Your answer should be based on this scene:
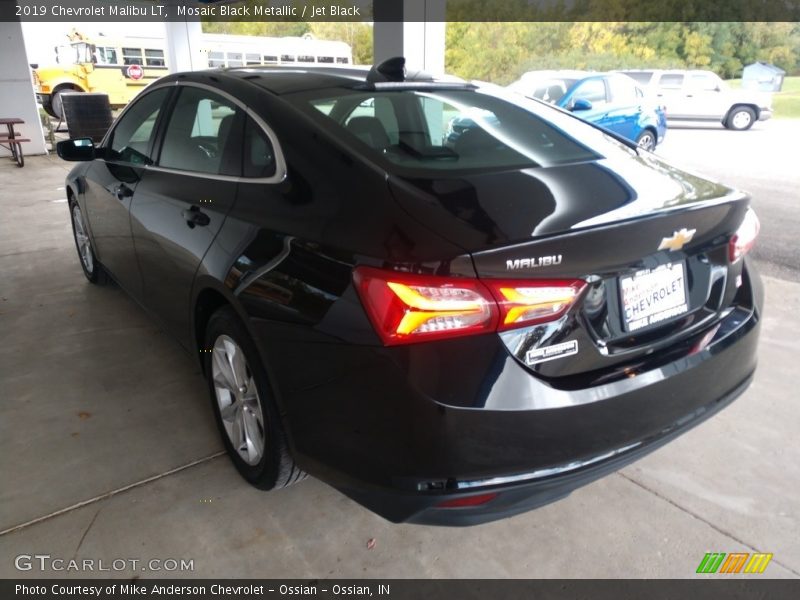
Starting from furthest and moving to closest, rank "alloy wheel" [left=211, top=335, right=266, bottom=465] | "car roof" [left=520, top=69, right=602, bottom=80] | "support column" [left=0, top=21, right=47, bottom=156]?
"support column" [left=0, top=21, right=47, bottom=156] → "car roof" [left=520, top=69, right=602, bottom=80] → "alloy wheel" [left=211, top=335, right=266, bottom=465]

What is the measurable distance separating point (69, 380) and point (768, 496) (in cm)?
332

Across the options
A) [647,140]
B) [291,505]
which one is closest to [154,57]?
[647,140]

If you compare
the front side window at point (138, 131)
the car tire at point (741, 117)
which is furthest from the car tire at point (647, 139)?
the front side window at point (138, 131)

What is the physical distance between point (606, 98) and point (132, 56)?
17.6 m

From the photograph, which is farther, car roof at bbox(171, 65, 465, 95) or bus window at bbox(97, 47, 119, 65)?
bus window at bbox(97, 47, 119, 65)

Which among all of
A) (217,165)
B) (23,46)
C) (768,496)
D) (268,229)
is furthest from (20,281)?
(23,46)

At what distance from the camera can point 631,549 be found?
6.97 ft

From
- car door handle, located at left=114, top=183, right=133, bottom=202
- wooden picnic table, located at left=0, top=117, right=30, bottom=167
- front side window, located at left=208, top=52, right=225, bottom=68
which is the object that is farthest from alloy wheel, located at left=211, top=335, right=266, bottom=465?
front side window, located at left=208, top=52, right=225, bottom=68

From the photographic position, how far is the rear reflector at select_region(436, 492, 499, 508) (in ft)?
5.32

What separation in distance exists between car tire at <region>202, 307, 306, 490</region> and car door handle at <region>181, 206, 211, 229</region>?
0.35 m

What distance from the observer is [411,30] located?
6449 millimetres
